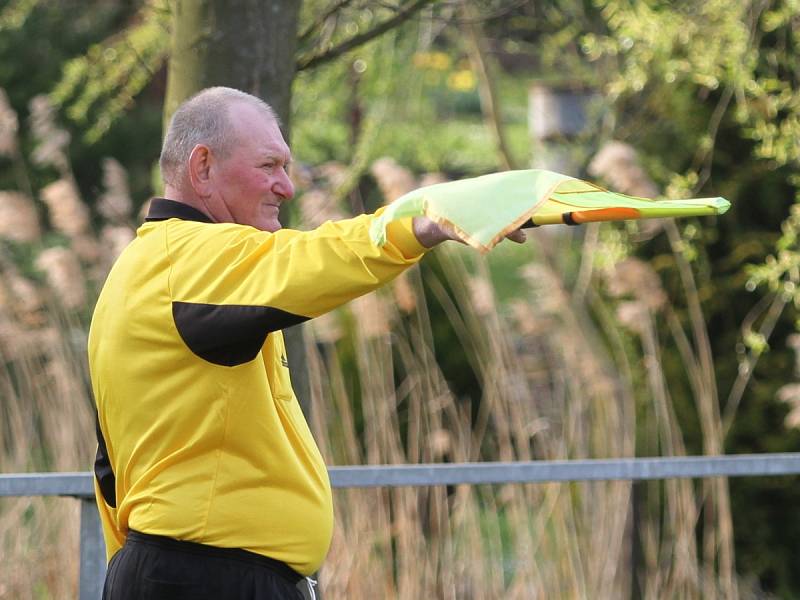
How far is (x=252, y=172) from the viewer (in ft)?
6.75

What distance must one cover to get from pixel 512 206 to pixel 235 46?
4.91 feet

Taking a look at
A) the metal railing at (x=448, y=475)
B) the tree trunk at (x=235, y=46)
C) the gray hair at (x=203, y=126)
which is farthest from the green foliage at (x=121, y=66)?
the gray hair at (x=203, y=126)

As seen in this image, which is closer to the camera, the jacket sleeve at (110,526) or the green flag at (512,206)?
the green flag at (512,206)

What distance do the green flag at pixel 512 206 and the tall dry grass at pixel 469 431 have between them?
2.49 meters

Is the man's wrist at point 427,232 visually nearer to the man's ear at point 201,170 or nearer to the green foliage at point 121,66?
the man's ear at point 201,170

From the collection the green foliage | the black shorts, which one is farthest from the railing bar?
the green foliage

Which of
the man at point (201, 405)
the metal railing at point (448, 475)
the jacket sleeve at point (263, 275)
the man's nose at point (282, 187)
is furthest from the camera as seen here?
the metal railing at point (448, 475)

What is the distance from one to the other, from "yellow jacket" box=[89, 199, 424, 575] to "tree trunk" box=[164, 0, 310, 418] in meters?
0.97

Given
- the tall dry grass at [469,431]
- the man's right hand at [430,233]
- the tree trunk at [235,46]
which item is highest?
the tree trunk at [235,46]

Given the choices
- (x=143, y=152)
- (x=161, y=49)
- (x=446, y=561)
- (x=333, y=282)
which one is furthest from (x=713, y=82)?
(x=143, y=152)

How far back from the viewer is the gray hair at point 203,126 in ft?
6.73

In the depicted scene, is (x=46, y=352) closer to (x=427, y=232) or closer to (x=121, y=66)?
(x=121, y=66)

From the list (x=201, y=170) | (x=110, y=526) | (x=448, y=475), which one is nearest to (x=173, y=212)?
(x=201, y=170)

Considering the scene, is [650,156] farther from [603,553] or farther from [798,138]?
[603,553]
